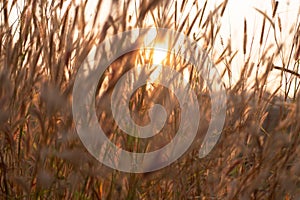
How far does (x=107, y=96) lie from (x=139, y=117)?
0.63 feet

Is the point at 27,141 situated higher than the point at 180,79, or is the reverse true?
the point at 180,79

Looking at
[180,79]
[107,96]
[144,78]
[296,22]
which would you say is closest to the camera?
[107,96]

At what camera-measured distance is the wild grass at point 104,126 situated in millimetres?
980

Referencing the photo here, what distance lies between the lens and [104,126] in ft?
3.35

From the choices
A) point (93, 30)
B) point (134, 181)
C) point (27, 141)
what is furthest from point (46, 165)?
point (93, 30)

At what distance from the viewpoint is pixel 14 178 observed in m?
0.98

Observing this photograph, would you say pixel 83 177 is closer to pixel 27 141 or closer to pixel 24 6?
pixel 27 141

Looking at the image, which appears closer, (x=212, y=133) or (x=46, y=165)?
(x=46, y=165)

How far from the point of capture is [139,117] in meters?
1.16

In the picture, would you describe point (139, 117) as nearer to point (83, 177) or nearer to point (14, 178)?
point (83, 177)

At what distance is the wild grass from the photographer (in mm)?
980

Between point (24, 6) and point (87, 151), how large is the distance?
48 cm

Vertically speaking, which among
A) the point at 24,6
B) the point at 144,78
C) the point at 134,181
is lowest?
the point at 134,181

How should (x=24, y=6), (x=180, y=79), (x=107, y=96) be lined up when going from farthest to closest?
(x=180, y=79) → (x=24, y=6) → (x=107, y=96)
